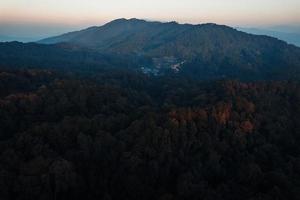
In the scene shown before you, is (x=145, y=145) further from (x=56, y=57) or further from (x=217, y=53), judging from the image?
(x=217, y=53)

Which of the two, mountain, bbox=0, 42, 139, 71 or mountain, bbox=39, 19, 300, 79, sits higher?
mountain, bbox=0, 42, 139, 71

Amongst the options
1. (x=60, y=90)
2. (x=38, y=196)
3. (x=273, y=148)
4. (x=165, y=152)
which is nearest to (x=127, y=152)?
(x=165, y=152)

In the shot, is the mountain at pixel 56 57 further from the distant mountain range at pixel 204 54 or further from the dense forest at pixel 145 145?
the dense forest at pixel 145 145

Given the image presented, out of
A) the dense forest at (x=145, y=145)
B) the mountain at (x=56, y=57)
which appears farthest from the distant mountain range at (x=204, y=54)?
the dense forest at (x=145, y=145)

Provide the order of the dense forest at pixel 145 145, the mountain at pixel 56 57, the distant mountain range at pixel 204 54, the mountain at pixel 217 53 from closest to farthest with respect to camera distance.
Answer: the dense forest at pixel 145 145 → the mountain at pixel 56 57 → the distant mountain range at pixel 204 54 → the mountain at pixel 217 53

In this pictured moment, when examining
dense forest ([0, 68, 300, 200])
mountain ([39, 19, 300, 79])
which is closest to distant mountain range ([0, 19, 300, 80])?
mountain ([39, 19, 300, 79])

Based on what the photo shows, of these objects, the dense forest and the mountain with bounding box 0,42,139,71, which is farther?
the mountain with bounding box 0,42,139,71

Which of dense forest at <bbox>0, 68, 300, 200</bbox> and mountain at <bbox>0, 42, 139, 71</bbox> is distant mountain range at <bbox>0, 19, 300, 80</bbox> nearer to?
mountain at <bbox>0, 42, 139, 71</bbox>

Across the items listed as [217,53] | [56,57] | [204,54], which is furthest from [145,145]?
[217,53]
